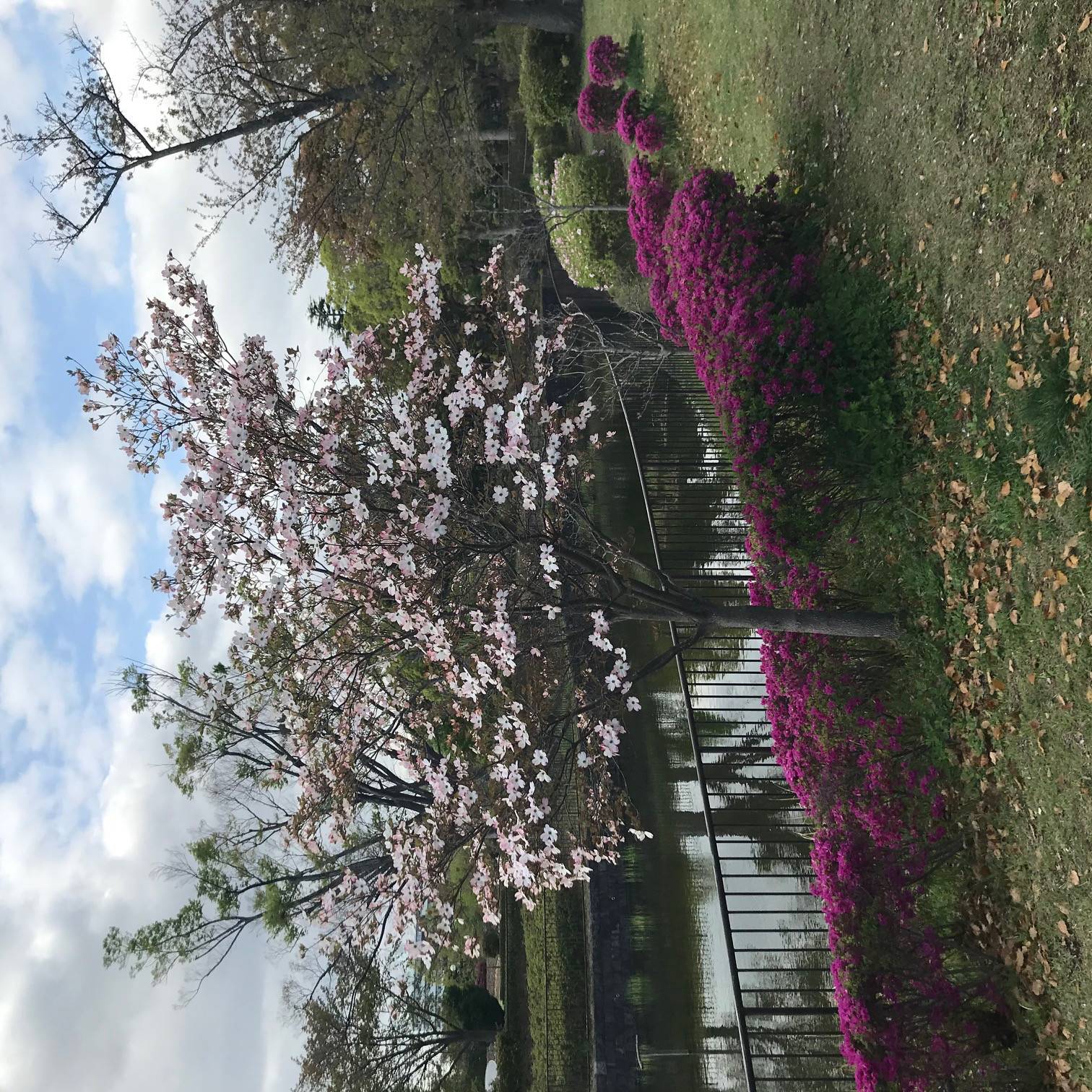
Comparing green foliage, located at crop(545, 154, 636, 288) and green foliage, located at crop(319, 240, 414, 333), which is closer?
green foliage, located at crop(545, 154, 636, 288)

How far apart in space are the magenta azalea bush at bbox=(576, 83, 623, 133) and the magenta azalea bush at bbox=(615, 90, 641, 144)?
862 millimetres

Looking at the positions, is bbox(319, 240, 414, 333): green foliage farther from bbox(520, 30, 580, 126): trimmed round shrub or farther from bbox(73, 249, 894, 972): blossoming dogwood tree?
bbox(73, 249, 894, 972): blossoming dogwood tree

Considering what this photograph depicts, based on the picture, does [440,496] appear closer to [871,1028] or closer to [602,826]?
[602,826]

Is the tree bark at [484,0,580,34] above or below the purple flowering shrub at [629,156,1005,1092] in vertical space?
above

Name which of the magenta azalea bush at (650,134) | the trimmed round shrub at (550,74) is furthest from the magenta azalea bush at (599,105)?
the trimmed round shrub at (550,74)

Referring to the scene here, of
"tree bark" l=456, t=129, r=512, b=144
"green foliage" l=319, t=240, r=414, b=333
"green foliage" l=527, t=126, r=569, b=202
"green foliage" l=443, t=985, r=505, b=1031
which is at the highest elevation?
"tree bark" l=456, t=129, r=512, b=144

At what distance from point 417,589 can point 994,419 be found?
4529 mm

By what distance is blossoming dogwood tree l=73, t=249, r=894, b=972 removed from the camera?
6695 mm

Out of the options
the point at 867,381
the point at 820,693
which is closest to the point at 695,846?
the point at 820,693

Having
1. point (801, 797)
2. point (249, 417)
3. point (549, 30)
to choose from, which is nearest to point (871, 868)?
point (801, 797)

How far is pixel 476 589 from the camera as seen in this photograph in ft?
23.4

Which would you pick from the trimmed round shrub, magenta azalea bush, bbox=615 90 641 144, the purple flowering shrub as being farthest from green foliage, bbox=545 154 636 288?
the purple flowering shrub

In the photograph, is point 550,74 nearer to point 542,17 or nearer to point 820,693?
point 542,17

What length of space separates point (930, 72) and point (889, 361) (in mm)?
2122
